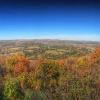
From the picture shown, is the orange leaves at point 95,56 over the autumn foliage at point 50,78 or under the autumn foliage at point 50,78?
over

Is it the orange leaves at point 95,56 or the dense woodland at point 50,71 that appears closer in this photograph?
the dense woodland at point 50,71

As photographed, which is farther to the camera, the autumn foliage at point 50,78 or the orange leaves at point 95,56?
the orange leaves at point 95,56

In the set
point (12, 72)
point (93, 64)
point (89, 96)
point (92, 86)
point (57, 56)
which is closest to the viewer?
point (89, 96)

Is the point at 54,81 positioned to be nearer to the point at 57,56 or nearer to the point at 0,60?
the point at 57,56

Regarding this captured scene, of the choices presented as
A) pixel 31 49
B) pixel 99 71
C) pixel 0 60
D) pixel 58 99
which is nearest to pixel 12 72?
pixel 0 60

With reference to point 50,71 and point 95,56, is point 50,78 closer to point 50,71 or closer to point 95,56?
point 50,71

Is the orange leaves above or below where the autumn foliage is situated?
above

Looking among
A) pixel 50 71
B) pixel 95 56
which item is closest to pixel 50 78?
pixel 50 71

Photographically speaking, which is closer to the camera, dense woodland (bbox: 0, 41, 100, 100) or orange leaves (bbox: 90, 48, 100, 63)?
dense woodland (bbox: 0, 41, 100, 100)
